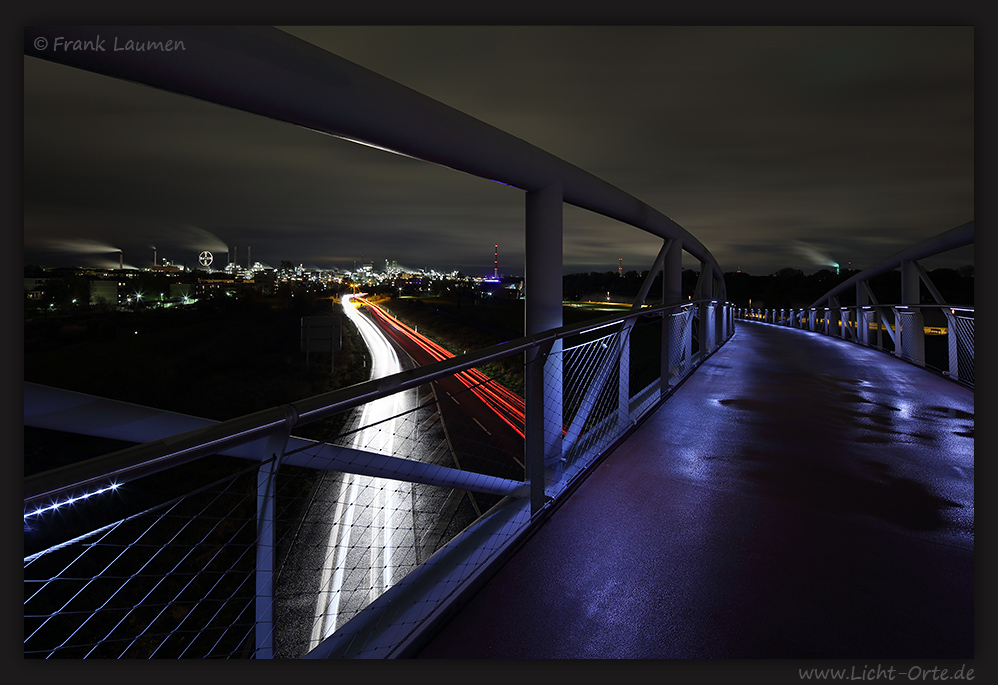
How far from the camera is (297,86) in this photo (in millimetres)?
1917

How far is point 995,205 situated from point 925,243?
31.2 feet

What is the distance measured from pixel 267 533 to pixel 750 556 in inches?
71.5

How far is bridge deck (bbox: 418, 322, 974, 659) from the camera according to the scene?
64.6 inches

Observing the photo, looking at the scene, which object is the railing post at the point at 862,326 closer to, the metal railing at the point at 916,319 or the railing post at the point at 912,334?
the metal railing at the point at 916,319

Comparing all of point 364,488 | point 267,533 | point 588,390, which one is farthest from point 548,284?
point 364,488

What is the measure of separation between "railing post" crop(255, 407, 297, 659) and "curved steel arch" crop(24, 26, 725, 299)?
126cm

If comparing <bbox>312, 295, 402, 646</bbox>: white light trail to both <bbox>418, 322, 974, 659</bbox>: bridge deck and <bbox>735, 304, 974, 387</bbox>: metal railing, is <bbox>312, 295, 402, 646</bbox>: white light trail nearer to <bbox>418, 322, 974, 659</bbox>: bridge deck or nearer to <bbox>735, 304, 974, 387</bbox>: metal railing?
<bbox>418, 322, 974, 659</bbox>: bridge deck

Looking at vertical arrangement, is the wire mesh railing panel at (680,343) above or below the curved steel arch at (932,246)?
below

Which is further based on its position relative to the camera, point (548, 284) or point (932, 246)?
point (932, 246)

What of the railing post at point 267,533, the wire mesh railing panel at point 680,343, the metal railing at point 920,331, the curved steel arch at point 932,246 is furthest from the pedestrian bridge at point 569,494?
the curved steel arch at point 932,246

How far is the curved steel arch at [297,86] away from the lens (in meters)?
1.62

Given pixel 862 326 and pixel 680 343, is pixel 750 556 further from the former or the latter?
pixel 862 326

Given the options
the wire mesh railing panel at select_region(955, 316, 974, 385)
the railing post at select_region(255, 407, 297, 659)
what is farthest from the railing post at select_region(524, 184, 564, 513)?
Answer: the wire mesh railing panel at select_region(955, 316, 974, 385)

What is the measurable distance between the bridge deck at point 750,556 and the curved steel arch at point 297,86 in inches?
74.4
